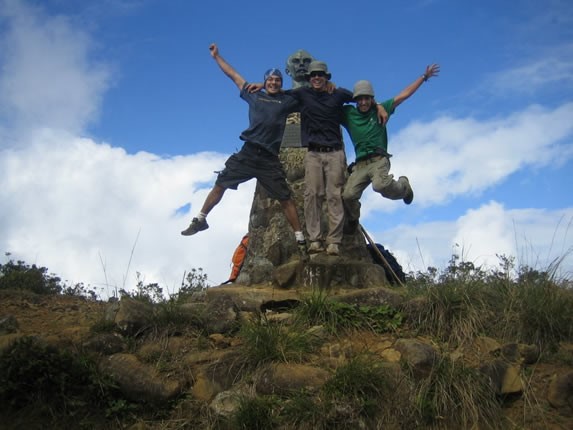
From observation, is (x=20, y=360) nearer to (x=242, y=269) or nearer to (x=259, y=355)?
(x=259, y=355)

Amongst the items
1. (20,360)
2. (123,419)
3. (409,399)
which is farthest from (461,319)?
(20,360)

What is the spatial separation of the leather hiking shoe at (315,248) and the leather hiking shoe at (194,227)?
4.85 feet

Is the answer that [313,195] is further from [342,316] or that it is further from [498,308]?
[498,308]

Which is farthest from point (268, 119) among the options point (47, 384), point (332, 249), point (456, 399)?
point (456, 399)

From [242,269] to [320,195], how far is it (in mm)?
1542

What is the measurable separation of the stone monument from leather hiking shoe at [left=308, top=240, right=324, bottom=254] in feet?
0.56

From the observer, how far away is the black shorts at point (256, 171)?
7.81 meters

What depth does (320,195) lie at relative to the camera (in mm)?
7668

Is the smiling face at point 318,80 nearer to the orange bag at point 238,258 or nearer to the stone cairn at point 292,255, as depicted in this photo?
the stone cairn at point 292,255

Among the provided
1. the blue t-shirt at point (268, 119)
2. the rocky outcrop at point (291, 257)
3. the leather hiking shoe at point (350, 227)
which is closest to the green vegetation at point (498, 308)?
the rocky outcrop at point (291, 257)

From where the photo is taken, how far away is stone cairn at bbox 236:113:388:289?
7125 millimetres

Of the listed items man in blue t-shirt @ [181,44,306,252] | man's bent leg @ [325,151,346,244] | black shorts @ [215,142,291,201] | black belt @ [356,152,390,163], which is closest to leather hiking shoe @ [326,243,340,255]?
man's bent leg @ [325,151,346,244]

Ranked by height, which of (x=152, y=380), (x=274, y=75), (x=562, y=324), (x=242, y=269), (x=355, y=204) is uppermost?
(x=274, y=75)

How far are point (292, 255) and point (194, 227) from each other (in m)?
1.39
